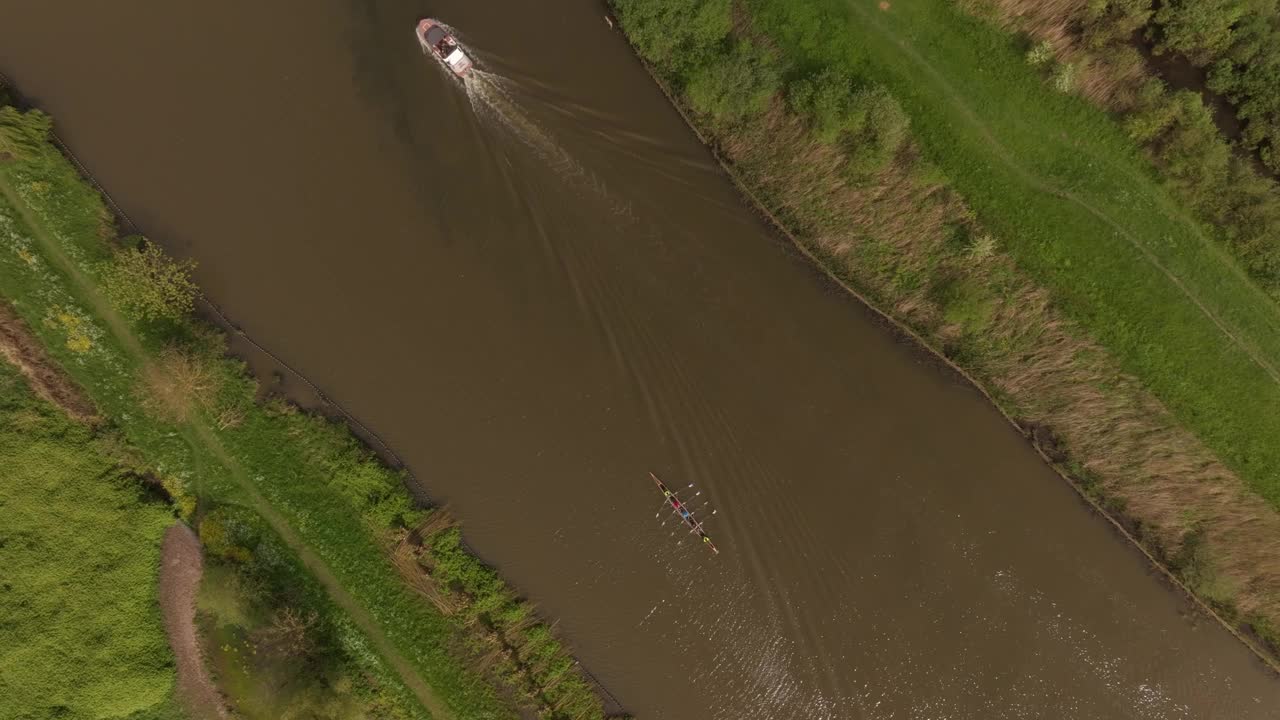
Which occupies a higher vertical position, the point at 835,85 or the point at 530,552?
the point at 835,85

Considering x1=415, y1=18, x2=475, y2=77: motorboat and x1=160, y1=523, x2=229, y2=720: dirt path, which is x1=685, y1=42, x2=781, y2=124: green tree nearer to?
x1=415, y1=18, x2=475, y2=77: motorboat

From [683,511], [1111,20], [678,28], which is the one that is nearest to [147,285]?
[683,511]

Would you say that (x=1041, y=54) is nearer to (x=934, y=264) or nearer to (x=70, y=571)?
(x=934, y=264)

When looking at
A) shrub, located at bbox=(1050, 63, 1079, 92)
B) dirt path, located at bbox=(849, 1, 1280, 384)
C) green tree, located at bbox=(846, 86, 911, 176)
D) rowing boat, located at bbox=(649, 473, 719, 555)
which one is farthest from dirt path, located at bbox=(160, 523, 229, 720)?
shrub, located at bbox=(1050, 63, 1079, 92)

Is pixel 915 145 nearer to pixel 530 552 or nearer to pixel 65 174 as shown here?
pixel 530 552

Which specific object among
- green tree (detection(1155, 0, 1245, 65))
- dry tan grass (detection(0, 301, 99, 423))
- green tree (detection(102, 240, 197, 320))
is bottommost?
dry tan grass (detection(0, 301, 99, 423))

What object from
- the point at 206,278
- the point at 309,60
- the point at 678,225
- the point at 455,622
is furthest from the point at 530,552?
the point at 309,60

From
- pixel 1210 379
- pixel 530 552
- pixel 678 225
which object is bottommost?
pixel 530 552
